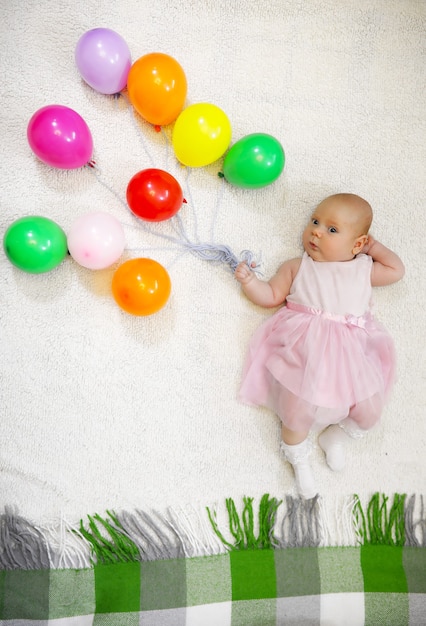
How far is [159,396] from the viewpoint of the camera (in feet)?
4.25

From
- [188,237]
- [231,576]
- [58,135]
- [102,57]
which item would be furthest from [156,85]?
[231,576]

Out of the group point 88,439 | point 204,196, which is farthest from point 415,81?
point 88,439

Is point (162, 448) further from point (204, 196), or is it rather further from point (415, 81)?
point (415, 81)

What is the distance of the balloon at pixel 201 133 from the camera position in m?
1.20

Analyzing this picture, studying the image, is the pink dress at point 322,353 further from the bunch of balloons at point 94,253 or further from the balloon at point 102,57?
the balloon at point 102,57

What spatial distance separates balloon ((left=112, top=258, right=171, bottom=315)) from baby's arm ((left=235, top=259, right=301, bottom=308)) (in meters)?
0.19

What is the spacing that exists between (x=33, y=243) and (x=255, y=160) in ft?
1.79

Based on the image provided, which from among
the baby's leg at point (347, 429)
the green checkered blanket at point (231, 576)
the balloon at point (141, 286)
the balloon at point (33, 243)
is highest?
the balloon at point (33, 243)

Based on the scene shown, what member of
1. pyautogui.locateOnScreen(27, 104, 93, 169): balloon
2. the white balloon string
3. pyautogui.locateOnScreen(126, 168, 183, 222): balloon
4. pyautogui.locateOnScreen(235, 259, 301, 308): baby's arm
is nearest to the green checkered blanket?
pyautogui.locateOnScreen(235, 259, 301, 308): baby's arm

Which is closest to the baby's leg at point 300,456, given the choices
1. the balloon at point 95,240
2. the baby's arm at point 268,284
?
the baby's arm at point 268,284

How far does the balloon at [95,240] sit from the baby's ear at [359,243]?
567 millimetres

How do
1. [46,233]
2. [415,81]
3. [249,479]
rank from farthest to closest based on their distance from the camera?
[415,81], [249,479], [46,233]

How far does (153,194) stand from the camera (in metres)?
1.18

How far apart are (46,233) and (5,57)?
0.52 meters
